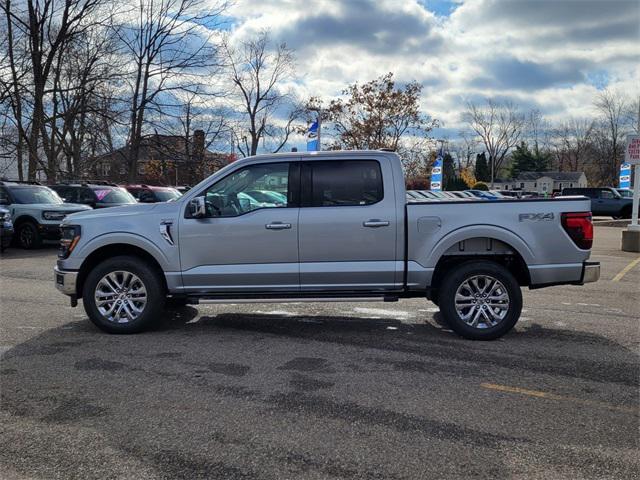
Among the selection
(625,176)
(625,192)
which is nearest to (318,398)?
(625,192)

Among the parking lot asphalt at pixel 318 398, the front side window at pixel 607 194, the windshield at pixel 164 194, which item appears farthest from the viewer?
the front side window at pixel 607 194

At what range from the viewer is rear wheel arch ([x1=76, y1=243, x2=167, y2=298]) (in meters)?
6.06

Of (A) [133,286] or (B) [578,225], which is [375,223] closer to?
(B) [578,225]

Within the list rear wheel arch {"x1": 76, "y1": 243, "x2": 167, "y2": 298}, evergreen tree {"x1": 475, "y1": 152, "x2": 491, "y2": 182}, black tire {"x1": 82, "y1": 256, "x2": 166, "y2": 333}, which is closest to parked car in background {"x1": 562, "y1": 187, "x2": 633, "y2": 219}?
rear wheel arch {"x1": 76, "y1": 243, "x2": 167, "y2": 298}

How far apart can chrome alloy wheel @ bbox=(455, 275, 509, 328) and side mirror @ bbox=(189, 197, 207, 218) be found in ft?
9.46

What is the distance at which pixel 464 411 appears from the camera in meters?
3.95

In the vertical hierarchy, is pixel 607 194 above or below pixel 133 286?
above

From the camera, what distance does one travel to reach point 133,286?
6020mm

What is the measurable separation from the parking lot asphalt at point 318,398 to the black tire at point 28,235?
870cm

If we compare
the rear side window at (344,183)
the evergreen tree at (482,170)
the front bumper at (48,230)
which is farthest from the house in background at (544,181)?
the rear side window at (344,183)

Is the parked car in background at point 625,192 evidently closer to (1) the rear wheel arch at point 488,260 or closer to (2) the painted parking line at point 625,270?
(2) the painted parking line at point 625,270

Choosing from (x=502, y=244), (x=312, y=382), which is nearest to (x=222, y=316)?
(x=312, y=382)

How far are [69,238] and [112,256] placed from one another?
19.9 inches

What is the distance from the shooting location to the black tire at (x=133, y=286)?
19.5 ft
